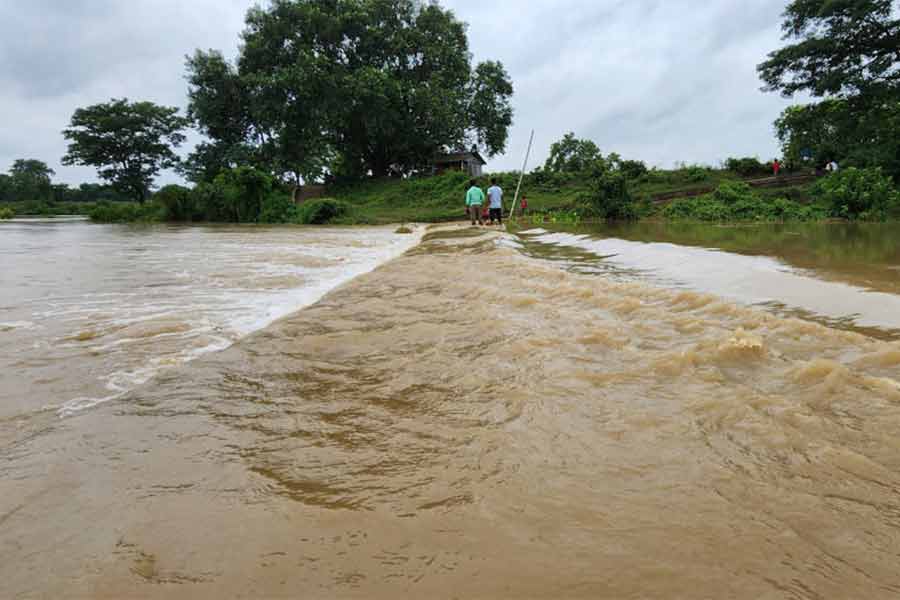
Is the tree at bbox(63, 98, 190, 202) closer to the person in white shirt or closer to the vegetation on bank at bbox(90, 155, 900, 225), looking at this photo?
the vegetation on bank at bbox(90, 155, 900, 225)

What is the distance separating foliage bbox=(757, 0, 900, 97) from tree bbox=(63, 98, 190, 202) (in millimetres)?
38789

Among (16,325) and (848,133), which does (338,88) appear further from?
(16,325)

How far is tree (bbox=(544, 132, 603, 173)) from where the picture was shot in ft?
100

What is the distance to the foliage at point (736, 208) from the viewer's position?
51.1 ft

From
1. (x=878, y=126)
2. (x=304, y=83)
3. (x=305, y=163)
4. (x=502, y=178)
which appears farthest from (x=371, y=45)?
(x=878, y=126)

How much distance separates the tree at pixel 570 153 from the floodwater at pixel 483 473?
96.4ft

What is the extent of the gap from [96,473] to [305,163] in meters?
32.7

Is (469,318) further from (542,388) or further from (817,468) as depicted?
(817,468)

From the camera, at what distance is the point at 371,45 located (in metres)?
30.9

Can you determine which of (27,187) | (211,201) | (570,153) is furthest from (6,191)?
(570,153)

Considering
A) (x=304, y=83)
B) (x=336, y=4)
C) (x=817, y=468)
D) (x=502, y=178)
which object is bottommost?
(x=817, y=468)

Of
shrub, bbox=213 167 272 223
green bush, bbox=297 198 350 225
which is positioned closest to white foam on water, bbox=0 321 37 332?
green bush, bbox=297 198 350 225

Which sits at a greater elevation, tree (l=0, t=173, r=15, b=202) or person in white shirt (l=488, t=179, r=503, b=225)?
tree (l=0, t=173, r=15, b=202)

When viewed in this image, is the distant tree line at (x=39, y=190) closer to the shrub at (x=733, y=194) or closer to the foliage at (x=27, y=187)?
the foliage at (x=27, y=187)
